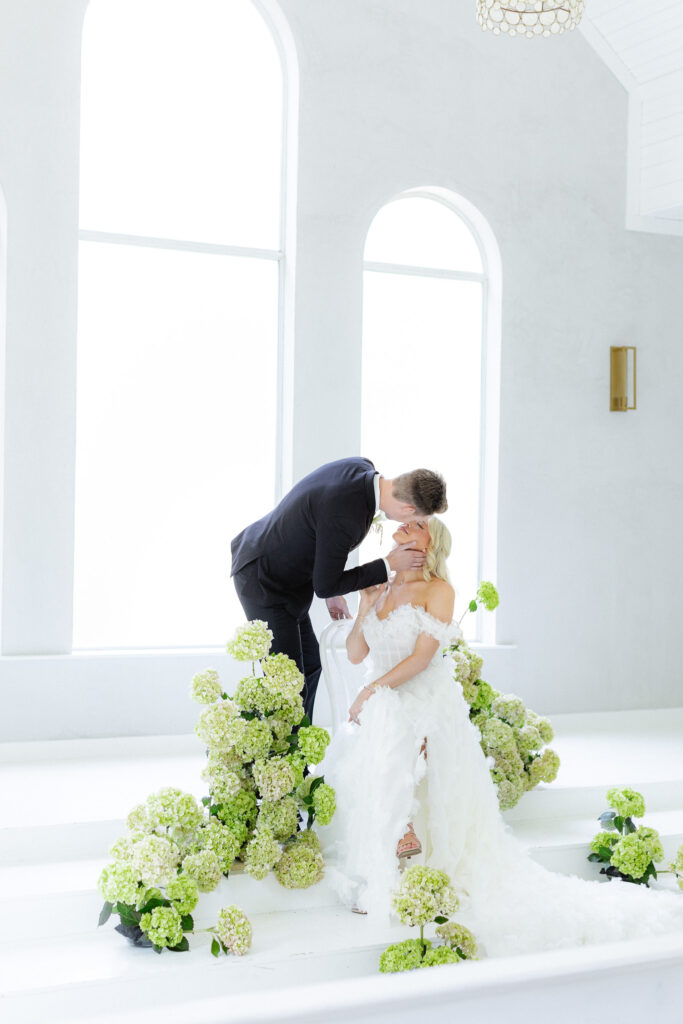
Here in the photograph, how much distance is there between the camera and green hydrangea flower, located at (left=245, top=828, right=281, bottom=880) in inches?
140

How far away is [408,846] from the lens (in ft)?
11.8

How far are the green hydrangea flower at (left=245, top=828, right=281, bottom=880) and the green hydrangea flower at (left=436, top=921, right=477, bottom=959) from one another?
0.64 meters

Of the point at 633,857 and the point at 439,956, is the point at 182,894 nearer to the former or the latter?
the point at 439,956

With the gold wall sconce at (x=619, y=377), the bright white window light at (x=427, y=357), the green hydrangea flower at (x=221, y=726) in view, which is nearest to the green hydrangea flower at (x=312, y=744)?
the green hydrangea flower at (x=221, y=726)

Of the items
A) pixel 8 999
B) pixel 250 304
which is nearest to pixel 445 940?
pixel 8 999

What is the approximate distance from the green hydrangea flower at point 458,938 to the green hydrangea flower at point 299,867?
58cm

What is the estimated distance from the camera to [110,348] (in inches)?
224

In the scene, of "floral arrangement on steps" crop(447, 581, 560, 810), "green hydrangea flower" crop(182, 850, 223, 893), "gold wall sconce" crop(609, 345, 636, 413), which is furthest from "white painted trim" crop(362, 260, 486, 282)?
"green hydrangea flower" crop(182, 850, 223, 893)

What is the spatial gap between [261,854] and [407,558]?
3.82 ft

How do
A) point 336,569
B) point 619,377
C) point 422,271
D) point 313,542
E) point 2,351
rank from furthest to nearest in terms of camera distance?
1. point 619,377
2. point 422,271
3. point 2,351
4. point 313,542
5. point 336,569

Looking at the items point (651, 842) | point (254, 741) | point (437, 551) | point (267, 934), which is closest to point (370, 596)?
point (437, 551)

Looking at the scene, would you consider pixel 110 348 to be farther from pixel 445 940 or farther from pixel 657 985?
pixel 657 985

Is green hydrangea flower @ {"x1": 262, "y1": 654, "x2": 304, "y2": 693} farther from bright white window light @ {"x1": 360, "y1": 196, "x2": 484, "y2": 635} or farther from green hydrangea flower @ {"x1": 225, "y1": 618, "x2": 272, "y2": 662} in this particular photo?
bright white window light @ {"x1": 360, "y1": 196, "x2": 484, "y2": 635}

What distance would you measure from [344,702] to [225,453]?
2.30m
